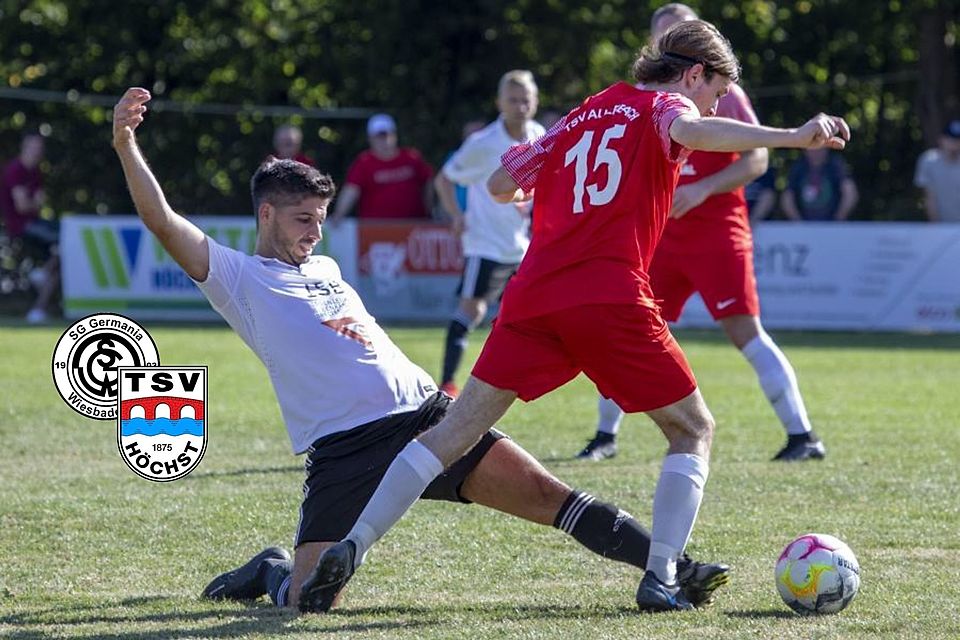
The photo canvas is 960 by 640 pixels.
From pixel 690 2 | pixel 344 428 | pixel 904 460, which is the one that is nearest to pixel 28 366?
pixel 904 460

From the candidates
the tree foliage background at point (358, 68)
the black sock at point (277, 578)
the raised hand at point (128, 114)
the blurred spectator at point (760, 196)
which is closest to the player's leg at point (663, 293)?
the black sock at point (277, 578)

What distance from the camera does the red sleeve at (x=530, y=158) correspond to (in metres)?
5.34

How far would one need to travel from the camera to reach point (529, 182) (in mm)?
5449

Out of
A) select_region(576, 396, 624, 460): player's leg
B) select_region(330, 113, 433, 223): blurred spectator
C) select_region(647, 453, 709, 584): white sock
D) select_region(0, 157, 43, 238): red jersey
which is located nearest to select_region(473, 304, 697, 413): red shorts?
select_region(647, 453, 709, 584): white sock

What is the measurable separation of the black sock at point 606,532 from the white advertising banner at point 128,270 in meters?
13.0

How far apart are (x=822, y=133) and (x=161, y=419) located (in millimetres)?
2943

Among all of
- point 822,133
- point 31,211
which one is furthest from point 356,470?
point 31,211

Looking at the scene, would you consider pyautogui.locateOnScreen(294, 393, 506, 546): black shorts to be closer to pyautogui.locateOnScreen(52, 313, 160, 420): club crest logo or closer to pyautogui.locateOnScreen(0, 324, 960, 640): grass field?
pyautogui.locateOnScreen(0, 324, 960, 640): grass field

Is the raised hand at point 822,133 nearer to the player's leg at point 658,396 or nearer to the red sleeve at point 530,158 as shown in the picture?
the player's leg at point 658,396

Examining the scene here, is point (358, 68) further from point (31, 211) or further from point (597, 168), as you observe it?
point (597, 168)

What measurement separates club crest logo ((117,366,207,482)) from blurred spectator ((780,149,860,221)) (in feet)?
39.8

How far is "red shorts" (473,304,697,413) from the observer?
5035 mm

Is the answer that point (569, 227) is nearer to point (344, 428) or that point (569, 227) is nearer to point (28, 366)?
point (344, 428)

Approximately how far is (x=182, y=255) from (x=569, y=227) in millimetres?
1215
